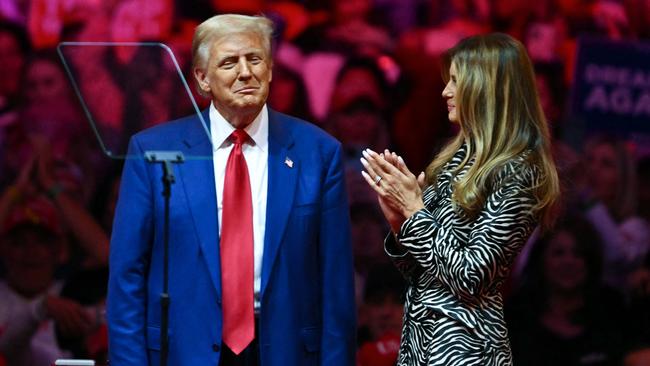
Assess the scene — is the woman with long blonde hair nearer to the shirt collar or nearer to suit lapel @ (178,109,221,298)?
the shirt collar

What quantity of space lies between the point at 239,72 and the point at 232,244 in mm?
506

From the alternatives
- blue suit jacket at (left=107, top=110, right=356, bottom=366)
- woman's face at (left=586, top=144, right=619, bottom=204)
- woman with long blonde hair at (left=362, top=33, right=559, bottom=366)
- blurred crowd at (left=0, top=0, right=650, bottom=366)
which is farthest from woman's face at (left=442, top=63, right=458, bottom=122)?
woman's face at (left=586, top=144, right=619, bottom=204)

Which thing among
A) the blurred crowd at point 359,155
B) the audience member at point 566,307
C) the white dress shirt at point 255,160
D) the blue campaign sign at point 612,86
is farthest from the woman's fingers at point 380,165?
the blue campaign sign at point 612,86

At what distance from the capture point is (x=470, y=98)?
3.53 metres

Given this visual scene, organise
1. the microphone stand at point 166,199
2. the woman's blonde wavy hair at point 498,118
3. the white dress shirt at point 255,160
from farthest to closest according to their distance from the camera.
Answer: the white dress shirt at point 255,160 < the woman's blonde wavy hair at point 498,118 < the microphone stand at point 166,199

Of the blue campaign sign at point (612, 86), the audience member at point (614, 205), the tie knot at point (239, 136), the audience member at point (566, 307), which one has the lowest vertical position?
the audience member at point (566, 307)

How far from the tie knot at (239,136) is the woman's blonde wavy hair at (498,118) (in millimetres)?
644

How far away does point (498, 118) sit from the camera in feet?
11.6

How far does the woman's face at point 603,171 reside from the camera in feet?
21.5

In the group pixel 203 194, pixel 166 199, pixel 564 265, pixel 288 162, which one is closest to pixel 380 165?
pixel 288 162

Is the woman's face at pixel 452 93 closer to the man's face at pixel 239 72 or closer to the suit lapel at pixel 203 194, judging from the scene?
the man's face at pixel 239 72

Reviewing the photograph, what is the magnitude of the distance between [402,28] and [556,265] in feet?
4.95

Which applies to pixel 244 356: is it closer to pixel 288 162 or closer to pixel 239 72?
pixel 288 162

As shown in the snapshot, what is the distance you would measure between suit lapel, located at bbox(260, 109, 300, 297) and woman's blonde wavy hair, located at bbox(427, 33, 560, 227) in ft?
1.64
